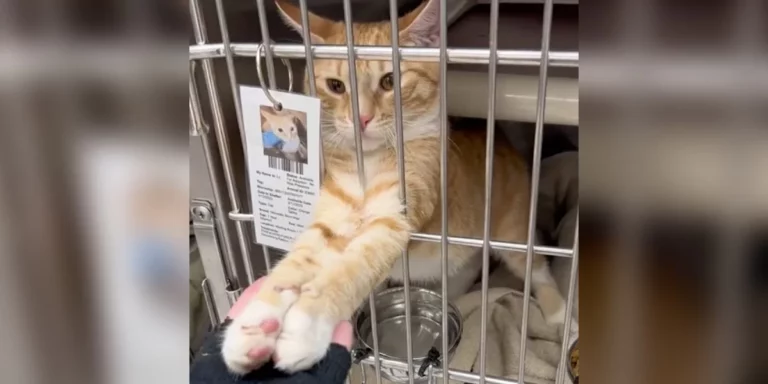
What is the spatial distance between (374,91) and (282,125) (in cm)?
22

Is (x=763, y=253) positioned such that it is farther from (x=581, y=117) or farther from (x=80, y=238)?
(x=80, y=238)

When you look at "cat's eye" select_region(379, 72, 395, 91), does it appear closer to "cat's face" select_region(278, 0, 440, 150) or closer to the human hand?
"cat's face" select_region(278, 0, 440, 150)

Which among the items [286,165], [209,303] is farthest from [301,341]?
[209,303]

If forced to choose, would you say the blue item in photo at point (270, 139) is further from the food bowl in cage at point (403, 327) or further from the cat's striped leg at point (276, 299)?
the food bowl in cage at point (403, 327)

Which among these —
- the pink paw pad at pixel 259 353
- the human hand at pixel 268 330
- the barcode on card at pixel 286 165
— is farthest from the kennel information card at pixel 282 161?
the pink paw pad at pixel 259 353

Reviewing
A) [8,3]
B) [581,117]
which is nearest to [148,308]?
[8,3]

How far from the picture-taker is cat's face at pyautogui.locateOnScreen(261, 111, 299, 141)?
732mm

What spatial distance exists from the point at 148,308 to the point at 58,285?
65 mm

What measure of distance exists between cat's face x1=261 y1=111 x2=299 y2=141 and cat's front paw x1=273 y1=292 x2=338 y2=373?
6.9 inches

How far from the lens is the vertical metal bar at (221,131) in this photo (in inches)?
28.5

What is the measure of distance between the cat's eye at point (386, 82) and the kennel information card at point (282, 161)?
227mm

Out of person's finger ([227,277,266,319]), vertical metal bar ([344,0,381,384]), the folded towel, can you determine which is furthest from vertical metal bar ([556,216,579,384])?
person's finger ([227,277,266,319])

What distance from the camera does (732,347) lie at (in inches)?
17.6

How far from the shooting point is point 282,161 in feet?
2.49
